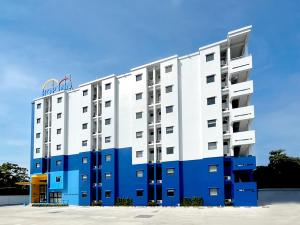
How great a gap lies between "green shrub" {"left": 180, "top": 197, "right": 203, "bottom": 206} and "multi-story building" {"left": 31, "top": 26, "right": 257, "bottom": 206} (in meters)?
0.63

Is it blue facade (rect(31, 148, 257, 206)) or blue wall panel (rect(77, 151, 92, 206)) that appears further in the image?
blue wall panel (rect(77, 151, 92, 206))

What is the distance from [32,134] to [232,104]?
4391cm

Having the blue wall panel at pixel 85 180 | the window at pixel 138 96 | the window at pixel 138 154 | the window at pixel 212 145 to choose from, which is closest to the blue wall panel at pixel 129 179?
the window at pixel 138 154

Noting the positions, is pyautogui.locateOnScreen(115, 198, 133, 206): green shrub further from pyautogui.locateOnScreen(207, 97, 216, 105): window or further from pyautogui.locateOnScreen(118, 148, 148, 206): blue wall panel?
pyautogui.locateOnScreen(207, 97, 216, 105): window

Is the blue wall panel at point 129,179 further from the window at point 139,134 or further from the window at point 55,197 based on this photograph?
the window at point 55,197

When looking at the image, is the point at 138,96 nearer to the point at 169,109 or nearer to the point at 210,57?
the point at 169,109

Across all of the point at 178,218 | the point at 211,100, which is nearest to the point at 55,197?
the point at 211,100

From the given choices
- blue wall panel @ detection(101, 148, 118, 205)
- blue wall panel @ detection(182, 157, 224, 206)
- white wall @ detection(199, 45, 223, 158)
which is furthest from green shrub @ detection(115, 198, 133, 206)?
white wall @ detection(199, 45, 223, 158)

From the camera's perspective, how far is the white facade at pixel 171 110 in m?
52.7

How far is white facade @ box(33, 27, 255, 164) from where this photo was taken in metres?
52.7

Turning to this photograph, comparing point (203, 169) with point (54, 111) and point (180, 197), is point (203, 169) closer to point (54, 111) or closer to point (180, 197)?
point (180, 197)

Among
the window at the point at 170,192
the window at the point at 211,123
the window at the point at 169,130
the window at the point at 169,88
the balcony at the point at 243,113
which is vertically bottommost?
the window at the point at 170,192

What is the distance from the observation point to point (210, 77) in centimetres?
5462

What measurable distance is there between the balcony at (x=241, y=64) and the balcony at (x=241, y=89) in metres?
2.10
